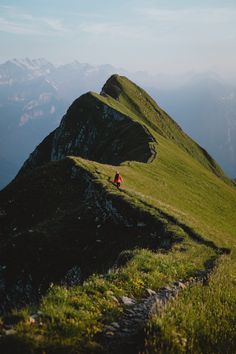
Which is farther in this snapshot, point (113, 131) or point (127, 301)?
point (113, 131)

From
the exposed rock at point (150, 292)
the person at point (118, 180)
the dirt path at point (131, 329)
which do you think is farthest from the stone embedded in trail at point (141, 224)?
the dirt path at point (131, 329)

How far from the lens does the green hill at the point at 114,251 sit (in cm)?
949

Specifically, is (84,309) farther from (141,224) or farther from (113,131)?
(113,131)

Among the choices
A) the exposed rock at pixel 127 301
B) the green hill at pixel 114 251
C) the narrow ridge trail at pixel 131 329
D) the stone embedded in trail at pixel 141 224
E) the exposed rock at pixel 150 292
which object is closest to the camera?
the narrow ridge trail at pixel 131 329

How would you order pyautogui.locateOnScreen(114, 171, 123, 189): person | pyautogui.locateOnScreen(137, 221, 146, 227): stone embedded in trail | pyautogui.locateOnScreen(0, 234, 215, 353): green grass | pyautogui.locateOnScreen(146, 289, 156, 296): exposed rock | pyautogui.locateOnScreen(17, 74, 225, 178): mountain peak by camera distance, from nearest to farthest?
1. pyautogui.locateOnScreen(0, 234, 215, 353): green grass
2. pyautogui.locateOnScreen(146, 289, 156, 296): exposed rock
3. pyautogui.locateOnScreen(137, 221, 146, 227): stone embedded in trail
4. pyautogui.locateOnScreen(114, 171, 123, 189): person
5. pyautogui.locateOnScreen(17, 74, 225, 178): mountain peak

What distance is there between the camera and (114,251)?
2722 cm

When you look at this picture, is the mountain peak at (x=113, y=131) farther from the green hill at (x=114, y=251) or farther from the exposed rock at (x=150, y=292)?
the exposed rock at (x=150, y=292)

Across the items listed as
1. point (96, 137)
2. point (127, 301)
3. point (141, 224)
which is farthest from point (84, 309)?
point (96, 137)

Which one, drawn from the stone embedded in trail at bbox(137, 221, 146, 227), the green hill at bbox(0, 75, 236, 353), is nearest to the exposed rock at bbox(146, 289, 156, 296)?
the green hill at bbox(0, 75, 236, 353)

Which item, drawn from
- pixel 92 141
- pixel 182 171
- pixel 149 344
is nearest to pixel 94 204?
pixel 149 344

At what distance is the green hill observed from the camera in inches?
374

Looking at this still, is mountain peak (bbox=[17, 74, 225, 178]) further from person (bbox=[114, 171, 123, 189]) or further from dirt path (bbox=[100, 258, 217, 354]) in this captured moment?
dirt path (bbox=[100, 258, 217, 354])

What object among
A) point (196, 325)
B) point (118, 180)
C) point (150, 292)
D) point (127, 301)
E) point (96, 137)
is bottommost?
point (127, 301)

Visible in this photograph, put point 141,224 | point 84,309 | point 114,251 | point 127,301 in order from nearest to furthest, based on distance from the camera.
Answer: point 84,309, point 127,301, point 114,251, point 141,224
